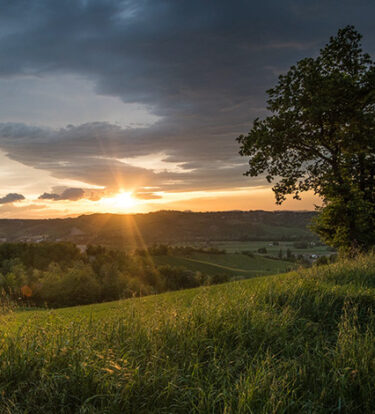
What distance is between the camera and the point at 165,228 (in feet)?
587

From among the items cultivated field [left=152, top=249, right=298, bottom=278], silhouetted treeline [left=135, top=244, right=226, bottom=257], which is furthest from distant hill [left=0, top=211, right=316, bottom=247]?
cultivated field [left=152, top=249, right=298, bottom=278]

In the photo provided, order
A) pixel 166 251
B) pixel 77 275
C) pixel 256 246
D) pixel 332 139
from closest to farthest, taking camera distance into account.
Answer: pixel 332 139 < pixel 77 275 < pixel 166 251 < pixel 256 246

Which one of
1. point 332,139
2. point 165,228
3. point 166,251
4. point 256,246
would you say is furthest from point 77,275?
point 165,228

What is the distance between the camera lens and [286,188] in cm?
2581

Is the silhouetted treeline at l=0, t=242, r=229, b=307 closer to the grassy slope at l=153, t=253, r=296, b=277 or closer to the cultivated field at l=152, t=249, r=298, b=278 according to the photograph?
the cultivated field at l=152, t=249, r=298, b=278

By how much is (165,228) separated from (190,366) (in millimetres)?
174096

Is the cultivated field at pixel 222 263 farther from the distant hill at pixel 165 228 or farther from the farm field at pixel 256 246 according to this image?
the distant hill at pixel 165 228

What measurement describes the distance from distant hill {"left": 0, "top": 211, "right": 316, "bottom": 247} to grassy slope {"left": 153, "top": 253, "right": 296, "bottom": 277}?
34558mm

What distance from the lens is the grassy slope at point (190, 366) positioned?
4625 mm

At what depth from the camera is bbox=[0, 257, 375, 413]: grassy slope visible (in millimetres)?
4625

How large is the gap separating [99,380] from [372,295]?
813 cm

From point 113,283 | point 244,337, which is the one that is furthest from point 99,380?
point 113,283

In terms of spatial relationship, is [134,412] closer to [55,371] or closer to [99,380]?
[99,380]

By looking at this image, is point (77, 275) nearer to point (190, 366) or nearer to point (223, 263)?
point (190, 366)
